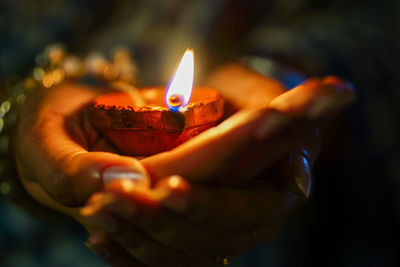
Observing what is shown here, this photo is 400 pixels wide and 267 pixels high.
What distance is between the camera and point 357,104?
3.28ft

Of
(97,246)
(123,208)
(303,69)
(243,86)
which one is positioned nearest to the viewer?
(123,208)

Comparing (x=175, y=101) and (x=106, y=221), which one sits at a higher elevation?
(x=175, y=101)

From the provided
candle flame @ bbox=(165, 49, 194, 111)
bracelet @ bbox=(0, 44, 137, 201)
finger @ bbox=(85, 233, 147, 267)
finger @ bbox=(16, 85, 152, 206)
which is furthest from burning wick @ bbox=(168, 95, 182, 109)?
bracelet @ bbox=(0, 44, 137, 201)

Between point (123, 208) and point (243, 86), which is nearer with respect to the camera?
point (123, 208)

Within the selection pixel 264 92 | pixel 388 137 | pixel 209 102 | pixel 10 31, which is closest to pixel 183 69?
pixel 209 102

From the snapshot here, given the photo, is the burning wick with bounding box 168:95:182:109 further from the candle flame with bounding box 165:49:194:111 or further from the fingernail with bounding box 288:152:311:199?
the fingernail with bounding box 288:152:311:199

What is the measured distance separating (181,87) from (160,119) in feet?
0.25

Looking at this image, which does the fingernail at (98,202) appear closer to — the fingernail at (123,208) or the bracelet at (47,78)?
the fingernail at (123,208)

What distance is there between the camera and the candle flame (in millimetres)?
563

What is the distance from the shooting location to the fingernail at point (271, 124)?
43 centimetres

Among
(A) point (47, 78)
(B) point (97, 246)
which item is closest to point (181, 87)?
(B) point (97, 246)

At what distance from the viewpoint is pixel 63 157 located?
539 mm

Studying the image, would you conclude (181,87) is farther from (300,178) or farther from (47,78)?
(47,78)

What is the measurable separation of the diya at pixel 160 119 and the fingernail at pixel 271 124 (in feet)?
0.50
